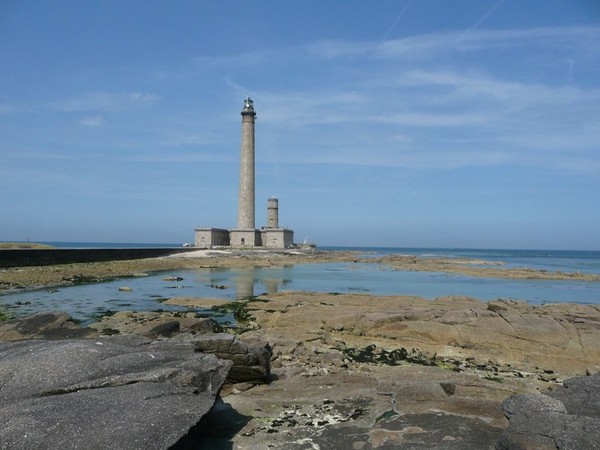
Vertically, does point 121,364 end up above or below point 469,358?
above

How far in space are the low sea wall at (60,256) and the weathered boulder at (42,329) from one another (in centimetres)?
2727

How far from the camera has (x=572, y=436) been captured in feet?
19.8

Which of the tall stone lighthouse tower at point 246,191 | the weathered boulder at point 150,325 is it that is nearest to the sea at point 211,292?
the weathered boulder at point 150,325

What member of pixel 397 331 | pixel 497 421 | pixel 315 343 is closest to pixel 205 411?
pixel 497 421

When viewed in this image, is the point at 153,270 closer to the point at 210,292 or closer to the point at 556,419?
the point at 210,292

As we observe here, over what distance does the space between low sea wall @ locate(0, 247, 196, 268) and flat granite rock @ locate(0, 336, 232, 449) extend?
110ft

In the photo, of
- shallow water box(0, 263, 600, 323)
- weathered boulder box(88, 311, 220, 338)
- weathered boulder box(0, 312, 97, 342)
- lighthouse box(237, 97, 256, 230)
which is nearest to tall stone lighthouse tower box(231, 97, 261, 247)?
lighthouse box(237, 97, 256, 230)

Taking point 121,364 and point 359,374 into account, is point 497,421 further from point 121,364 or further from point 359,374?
point 121,364

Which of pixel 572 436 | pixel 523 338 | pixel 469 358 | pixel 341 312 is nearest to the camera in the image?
pixel 572 436

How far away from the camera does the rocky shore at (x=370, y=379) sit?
21.2ft

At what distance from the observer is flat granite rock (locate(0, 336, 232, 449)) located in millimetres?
5188

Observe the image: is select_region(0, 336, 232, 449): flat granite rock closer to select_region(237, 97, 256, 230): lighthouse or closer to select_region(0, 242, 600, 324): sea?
select_region(0, 242, 600, 324): sea

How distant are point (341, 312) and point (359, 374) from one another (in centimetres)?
624

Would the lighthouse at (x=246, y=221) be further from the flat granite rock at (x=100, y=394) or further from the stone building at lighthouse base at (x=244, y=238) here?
the flat granite rock at (x=100, y=394)
